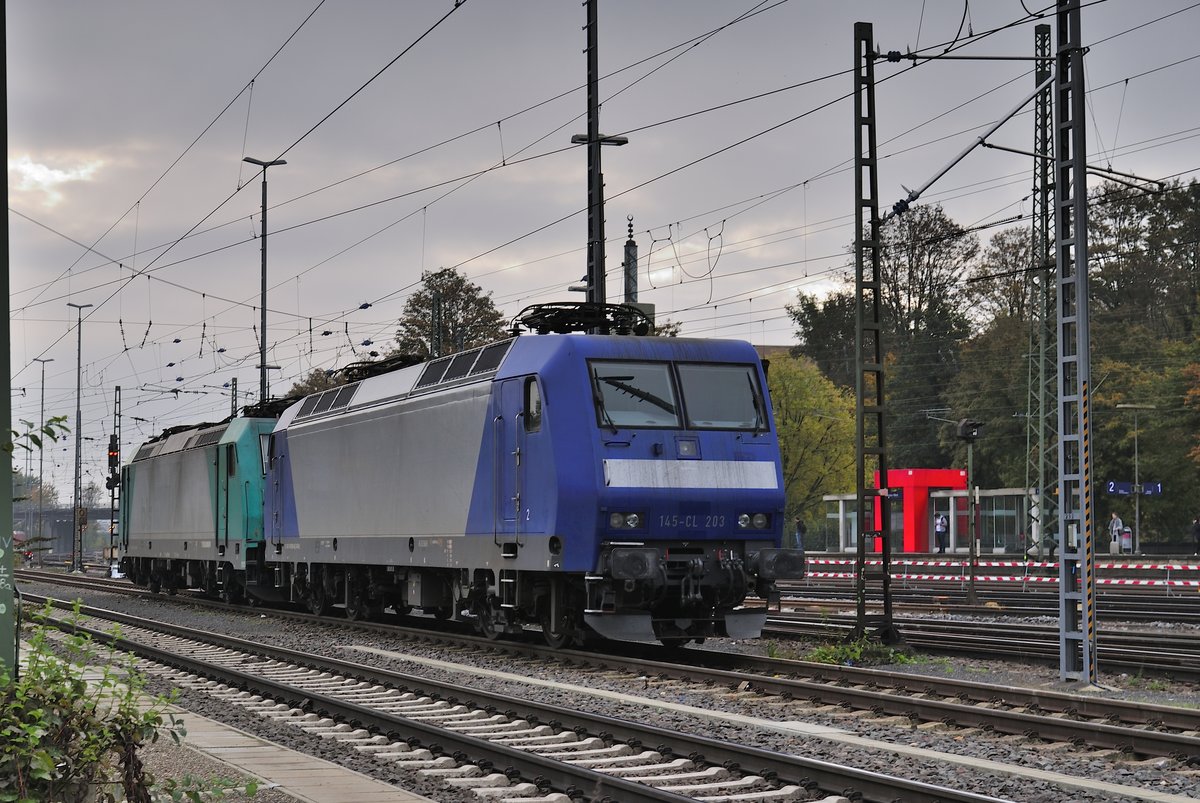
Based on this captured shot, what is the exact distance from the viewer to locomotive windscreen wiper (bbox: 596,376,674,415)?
16992 millimetres

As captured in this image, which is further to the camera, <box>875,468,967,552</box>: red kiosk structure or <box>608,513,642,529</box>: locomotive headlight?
<box>875,468,967,552</box>: red kiosk structure

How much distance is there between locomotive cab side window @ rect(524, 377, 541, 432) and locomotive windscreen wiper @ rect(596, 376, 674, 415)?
77 centimetres

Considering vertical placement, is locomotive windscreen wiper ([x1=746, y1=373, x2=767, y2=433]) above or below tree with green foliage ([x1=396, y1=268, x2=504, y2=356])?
below

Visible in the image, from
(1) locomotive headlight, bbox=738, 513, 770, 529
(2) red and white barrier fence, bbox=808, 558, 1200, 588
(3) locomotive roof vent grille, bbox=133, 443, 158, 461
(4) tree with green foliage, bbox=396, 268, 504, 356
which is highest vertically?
(4) tree with green foliage, bbox=396, 268, 504, 356

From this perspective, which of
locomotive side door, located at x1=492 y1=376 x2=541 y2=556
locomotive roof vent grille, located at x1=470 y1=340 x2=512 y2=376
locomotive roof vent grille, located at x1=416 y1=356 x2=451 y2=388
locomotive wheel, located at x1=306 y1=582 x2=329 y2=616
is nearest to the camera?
locomotive side door, located at x1=492 y1=376 x2=541 y2=556

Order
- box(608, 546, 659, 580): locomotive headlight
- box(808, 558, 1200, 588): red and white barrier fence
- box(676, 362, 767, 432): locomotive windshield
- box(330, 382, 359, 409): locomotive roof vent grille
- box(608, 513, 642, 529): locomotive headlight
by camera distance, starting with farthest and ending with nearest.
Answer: box(808, 558, 1200, 588): red and white barrier fence, box(330, 382, 359, 409): locomotive roof vent grille, box(676, 362, 767, 432): locomotive windshield, box(608, 513, 642, 529): locomotive headlight, box(608, 546, 659, 580): locomotive headlight

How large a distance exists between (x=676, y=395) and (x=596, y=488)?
1695 mm

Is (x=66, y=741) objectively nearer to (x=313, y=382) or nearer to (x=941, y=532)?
(x=941, y=532)

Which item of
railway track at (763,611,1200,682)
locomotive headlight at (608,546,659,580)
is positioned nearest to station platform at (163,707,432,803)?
→ locomotive headlight at (608,546,659,580)

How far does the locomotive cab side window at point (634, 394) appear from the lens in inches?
662

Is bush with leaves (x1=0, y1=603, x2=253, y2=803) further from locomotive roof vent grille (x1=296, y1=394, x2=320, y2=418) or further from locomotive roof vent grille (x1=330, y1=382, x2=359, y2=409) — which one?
locomotive roof vent grille (x1=296, y1=394, x2=320, y2=418)

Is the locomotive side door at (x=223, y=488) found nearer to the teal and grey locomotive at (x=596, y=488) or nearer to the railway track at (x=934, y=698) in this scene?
the teal and grey locomotive at (x=596, y=488)

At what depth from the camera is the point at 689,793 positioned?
9.06m

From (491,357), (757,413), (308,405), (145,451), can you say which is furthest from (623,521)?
(145,451)
